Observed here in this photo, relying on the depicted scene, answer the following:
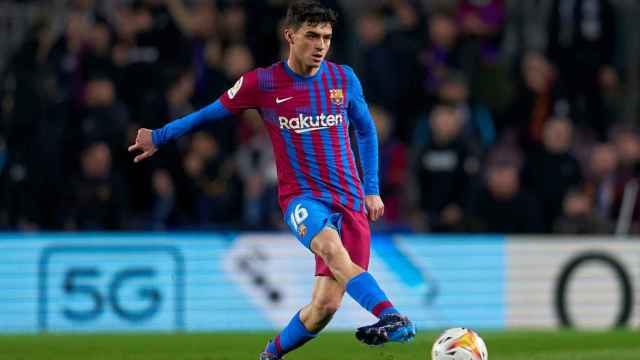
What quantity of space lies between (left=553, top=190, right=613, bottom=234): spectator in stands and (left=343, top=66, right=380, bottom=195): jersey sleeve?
5941 mm

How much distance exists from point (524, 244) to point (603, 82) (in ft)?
7.89

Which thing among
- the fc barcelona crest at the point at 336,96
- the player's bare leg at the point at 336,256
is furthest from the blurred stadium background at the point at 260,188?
the player's bare leg at the point at 336,256

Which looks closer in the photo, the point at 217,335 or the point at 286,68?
the point at 286,68

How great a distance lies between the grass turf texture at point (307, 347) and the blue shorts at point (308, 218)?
5.52 feet

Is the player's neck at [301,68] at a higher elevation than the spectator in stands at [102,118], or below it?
higher

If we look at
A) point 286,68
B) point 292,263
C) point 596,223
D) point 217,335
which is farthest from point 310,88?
point 596,223

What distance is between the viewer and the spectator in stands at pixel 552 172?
13.9 metres

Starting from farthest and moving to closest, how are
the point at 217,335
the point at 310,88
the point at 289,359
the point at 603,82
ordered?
the point at 603,82, the point at 217,335, the point at 289,359, the point at 310,88

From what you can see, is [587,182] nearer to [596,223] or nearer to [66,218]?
[596,223]

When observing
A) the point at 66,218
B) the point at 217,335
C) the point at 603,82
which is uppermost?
the point at 603,82

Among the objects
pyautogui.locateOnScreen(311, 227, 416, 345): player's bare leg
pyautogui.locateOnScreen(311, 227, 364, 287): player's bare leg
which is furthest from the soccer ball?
pyautogui.locateOnScreen(311, 227, 364, 287): player's bare leg

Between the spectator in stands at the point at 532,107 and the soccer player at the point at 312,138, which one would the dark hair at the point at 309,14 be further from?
the spectator in stands at the point at 532,107

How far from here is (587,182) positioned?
14266 mm

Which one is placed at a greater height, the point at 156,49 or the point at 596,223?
the point at 156,49
